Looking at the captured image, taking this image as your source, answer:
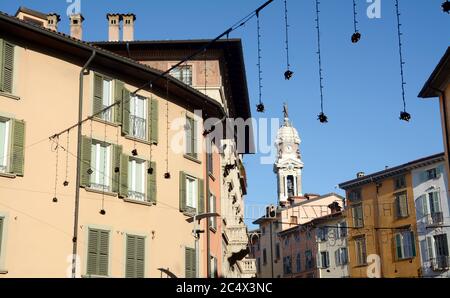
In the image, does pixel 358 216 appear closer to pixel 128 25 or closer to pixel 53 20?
pixel 128 25

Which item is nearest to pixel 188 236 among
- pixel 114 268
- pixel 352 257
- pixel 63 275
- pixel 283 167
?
pixel 114 268

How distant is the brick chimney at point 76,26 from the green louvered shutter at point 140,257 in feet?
Answer: 49.3

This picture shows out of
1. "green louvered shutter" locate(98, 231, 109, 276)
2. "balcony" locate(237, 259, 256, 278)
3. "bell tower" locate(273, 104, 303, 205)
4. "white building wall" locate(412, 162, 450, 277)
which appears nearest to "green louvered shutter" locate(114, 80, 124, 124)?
"green louvered shutter" locate(98, 231, 109, 276)

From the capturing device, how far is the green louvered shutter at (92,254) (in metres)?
25.9

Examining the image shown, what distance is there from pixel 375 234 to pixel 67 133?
4678 cm

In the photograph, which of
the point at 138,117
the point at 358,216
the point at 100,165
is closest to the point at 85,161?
the point at 100,165

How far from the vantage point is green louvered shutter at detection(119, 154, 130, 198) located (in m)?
27.8

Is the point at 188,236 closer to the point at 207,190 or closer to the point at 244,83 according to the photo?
the point at 207,190

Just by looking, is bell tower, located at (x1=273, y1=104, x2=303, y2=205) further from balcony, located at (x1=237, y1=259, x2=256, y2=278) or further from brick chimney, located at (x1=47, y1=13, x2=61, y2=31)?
brick chimney, located at (x1=47, y1=13, x2=61, y2=31)

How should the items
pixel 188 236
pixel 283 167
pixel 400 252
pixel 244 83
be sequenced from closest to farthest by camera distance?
1. pixel 188 236
2. pixel 244 83
3. pixel 400 252
4. pixel 283 167

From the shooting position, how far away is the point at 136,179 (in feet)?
94.7

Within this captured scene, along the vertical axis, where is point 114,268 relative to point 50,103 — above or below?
below

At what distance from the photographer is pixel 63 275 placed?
82.4 feet

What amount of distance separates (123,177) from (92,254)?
3355 millimetres
